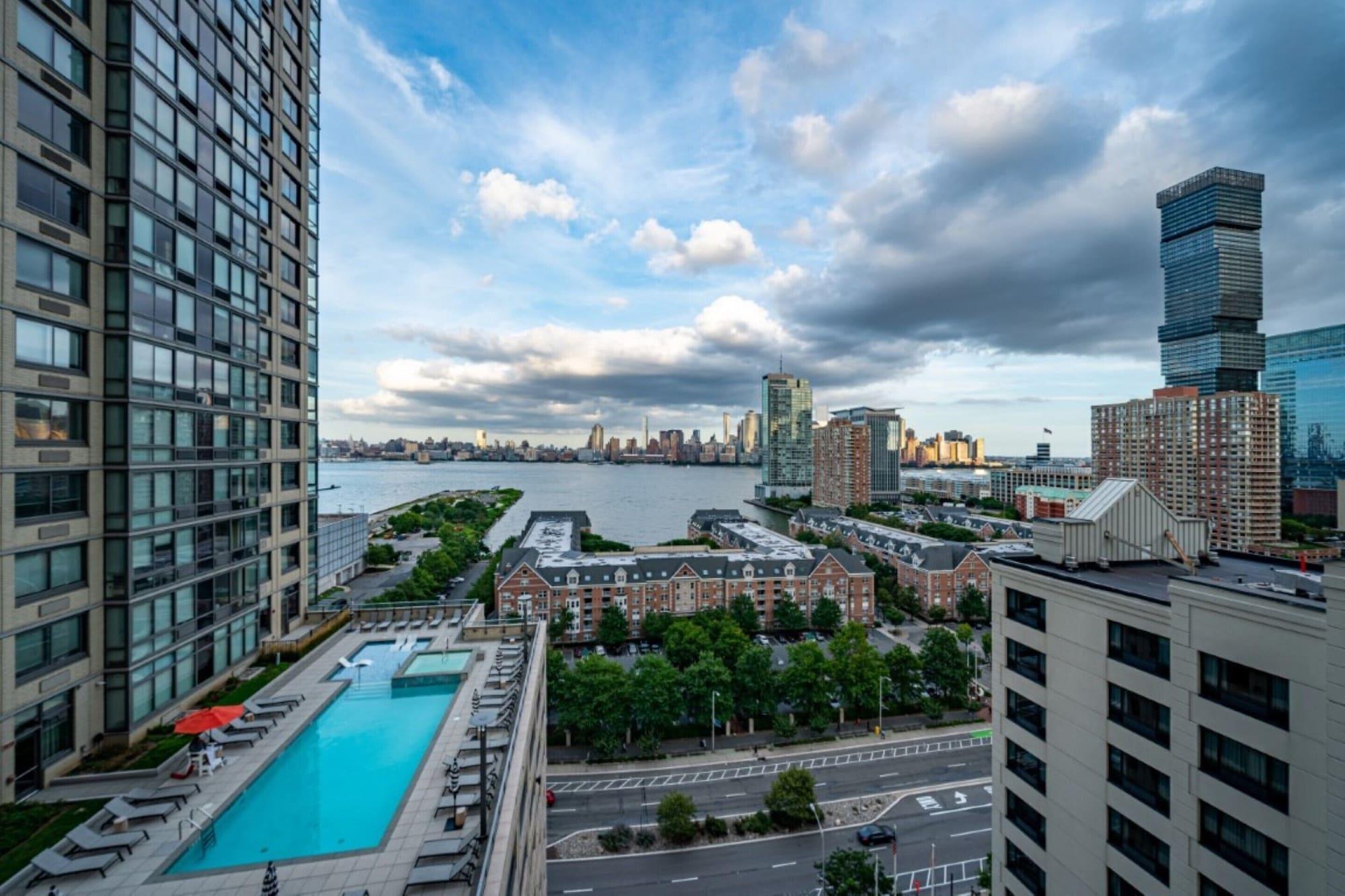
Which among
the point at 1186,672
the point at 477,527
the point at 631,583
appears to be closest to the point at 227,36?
the point at 1186,672

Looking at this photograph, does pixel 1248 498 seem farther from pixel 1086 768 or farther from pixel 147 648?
pixel 147 648

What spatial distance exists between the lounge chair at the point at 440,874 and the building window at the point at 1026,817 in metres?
15.0

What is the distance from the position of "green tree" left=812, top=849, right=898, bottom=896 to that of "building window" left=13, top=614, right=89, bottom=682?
2659 centimetres

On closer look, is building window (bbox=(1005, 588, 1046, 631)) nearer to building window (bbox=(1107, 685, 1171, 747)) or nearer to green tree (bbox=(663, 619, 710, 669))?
building window (bbox=(1107, 685, 1171, 747))

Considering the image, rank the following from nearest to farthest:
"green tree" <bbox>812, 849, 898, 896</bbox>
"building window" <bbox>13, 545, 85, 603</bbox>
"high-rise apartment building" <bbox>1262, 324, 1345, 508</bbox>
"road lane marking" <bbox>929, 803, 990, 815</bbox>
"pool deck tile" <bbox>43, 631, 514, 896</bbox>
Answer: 1. "pool deck tile" <bbox>43, 631, 514, 896</bbox>
2. "building window" <bbox>13, 545, 85, 603</bbox>
3. "green tree" <bbox>812, 849, 898, 896</bbox>
4. "road lane marking" <bbox>929, 803, 990, 815</bbox>
5. "high-rise apartment building" <bbox>1262, 324, 1345, 508</bbox>

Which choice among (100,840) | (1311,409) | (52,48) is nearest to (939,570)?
(100,840)

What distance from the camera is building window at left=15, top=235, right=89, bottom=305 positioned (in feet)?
46.4

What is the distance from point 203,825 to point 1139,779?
20.2 metres

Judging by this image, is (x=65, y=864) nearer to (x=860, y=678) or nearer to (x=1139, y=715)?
(x=1139, y=715)

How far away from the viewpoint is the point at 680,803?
29781mm

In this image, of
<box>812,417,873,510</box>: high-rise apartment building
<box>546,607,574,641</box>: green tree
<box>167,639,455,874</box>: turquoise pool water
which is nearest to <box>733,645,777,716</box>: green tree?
<box>546,607,574,641</box>: green tree

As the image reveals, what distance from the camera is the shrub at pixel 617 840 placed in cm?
2927

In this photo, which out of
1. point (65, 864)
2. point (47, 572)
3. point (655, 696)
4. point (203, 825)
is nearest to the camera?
point (65, 864)

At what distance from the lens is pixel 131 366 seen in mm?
16625
